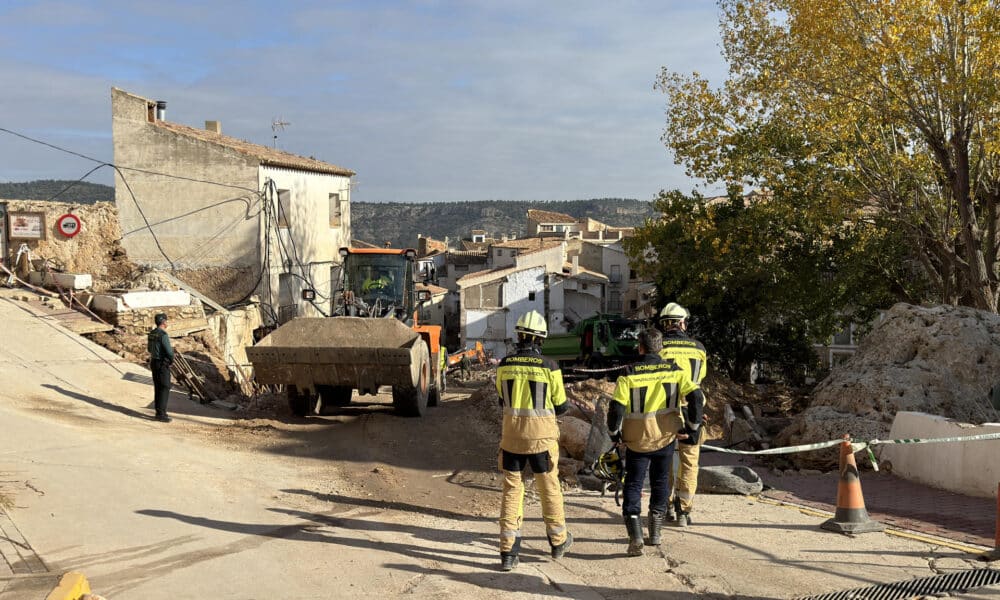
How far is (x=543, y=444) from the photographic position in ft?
21.7

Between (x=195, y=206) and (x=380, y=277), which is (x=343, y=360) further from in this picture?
(x=195, y=206)

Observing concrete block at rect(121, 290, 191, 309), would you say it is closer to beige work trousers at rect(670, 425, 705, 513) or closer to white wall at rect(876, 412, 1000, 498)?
beige work trousers at rect(670, 425, 705, 513)

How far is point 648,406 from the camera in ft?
22.9

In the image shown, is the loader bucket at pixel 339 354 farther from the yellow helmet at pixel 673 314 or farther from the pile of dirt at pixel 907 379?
the pile of dirt at pixel 907 379

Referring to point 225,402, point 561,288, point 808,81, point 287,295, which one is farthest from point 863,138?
point 561,288

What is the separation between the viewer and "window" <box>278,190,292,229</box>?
2716 centimetres

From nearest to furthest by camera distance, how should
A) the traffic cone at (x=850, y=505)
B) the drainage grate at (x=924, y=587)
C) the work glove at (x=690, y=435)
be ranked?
the drainage grate at (x=924, y=587) → the work glove at (x=690, y=435) → the traffic cone at (x=850, y=505)

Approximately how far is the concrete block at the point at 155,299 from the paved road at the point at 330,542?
26.2 ft

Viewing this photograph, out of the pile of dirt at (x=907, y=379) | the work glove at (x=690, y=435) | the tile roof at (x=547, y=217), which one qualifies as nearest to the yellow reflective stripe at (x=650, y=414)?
the work glove at (x=690, y=435)

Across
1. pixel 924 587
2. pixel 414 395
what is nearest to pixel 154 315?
pixel 414 395

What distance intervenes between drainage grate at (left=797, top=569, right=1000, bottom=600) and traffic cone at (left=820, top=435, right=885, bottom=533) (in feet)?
4.05

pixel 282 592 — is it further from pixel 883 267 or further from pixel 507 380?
pixel 883 267

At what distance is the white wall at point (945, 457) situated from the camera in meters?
8.79

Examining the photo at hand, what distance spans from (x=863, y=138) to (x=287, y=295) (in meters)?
17.5
